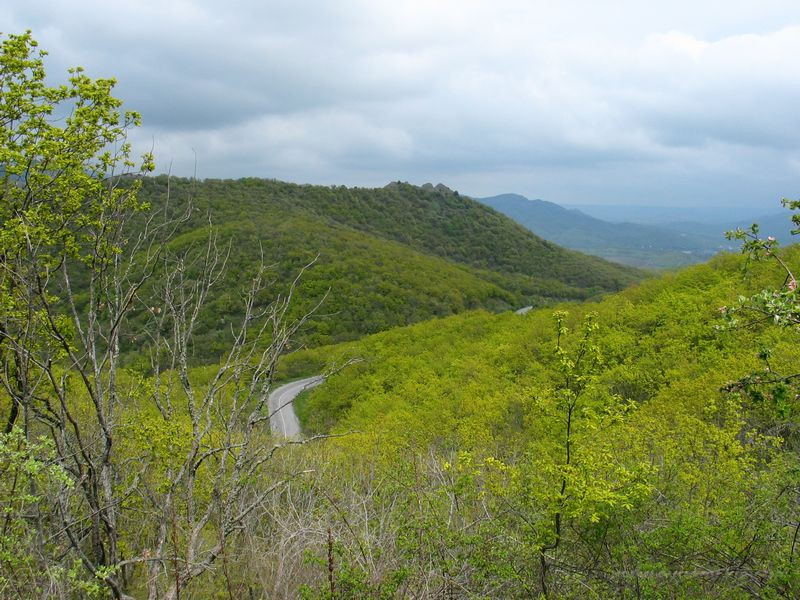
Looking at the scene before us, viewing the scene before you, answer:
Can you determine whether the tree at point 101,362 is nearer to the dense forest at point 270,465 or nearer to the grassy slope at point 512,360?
the dense forest at point 270,465

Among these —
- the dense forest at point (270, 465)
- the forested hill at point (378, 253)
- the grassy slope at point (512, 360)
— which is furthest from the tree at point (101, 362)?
the forested hill at point (378, 253)

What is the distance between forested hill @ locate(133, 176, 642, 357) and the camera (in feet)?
236

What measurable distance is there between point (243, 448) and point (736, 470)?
869 centimetres

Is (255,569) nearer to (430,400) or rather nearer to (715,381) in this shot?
(715,381)

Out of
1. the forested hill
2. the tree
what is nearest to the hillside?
the tree

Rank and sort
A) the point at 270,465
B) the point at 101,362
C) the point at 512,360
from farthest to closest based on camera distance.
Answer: the point at 512,360, the point at 270,465, the point at 101,362

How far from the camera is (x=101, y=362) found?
571 cm

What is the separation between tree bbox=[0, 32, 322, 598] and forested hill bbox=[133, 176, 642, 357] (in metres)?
22.9

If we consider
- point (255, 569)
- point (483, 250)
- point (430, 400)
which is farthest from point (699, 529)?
point (483, 250)

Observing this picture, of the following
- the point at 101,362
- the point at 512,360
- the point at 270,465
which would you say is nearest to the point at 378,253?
the point at 512,360

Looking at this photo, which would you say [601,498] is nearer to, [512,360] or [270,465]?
[270,465]

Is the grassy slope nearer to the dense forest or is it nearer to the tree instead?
the dense forest

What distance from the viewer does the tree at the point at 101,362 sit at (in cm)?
537

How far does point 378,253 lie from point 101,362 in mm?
88648
